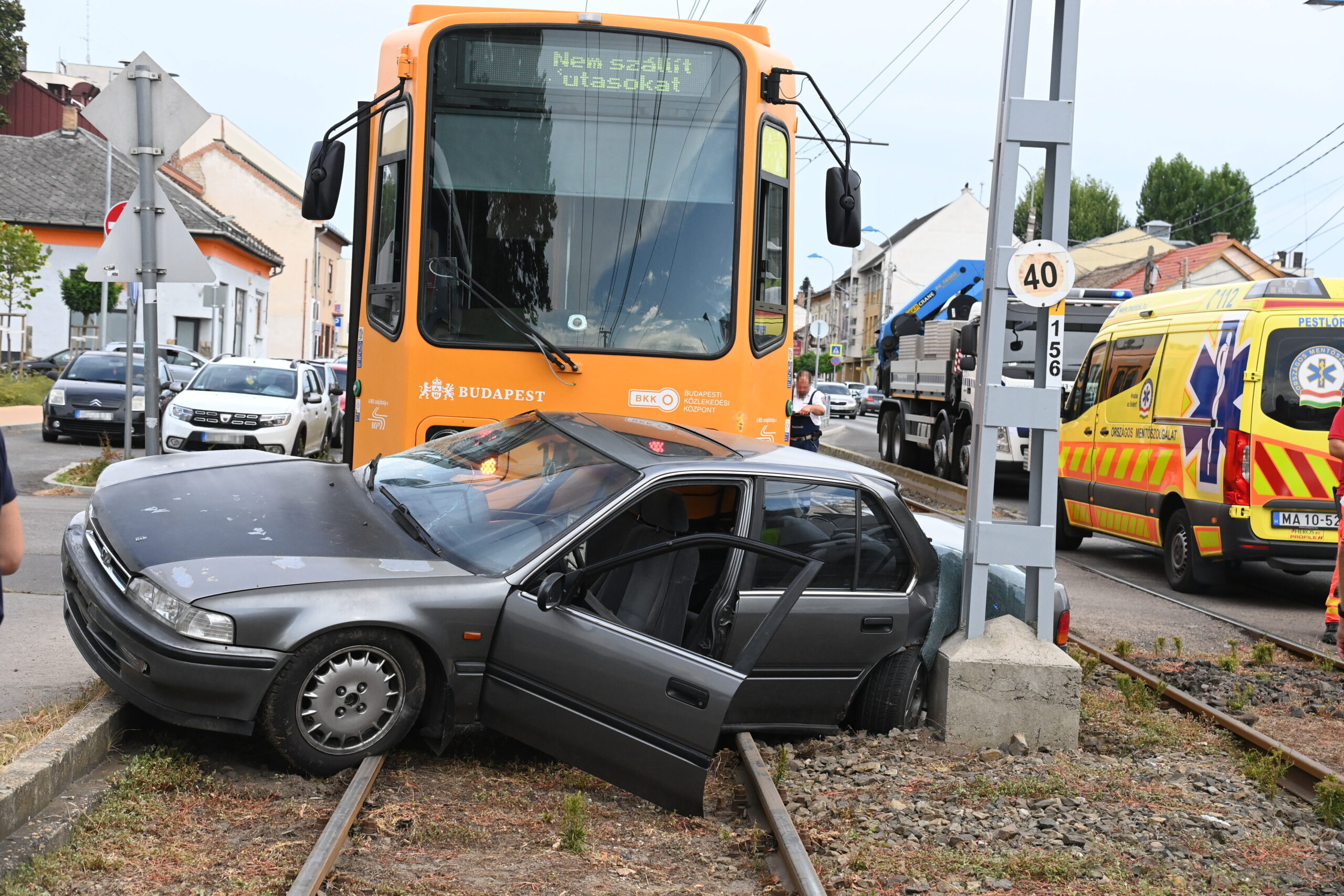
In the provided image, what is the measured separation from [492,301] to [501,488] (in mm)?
1923

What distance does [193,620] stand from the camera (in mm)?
4910

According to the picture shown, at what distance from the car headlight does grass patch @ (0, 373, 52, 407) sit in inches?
963

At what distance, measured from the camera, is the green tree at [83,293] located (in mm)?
37281

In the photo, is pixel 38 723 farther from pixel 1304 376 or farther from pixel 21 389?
pixel 21 389

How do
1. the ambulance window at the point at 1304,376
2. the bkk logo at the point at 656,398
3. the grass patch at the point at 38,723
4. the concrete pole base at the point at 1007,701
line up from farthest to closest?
the ambulance window at the point at 1304,376, the bkk logo at the point at 656,398, the concrete pole base at the point at 1007,701, the grass patch at the point at 38,723

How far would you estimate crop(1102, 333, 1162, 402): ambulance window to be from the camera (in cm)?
1257

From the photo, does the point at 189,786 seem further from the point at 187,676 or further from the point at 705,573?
the point at 705,573

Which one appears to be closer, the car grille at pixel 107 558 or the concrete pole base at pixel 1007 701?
→ the car grille at pixel 107 558

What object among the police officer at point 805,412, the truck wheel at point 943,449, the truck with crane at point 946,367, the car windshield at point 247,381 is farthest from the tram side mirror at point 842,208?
the truck wheel at point 943,449

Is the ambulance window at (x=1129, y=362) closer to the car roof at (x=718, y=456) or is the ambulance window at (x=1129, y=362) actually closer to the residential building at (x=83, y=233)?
the car roof at (x=718, y=456)

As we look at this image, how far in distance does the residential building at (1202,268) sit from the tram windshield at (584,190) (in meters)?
53.2

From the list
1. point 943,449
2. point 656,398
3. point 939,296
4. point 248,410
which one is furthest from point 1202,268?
point 656,398

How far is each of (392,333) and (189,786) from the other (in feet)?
11.1

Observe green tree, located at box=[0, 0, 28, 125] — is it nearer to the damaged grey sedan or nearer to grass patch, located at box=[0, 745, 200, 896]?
the damaged grey sedan
